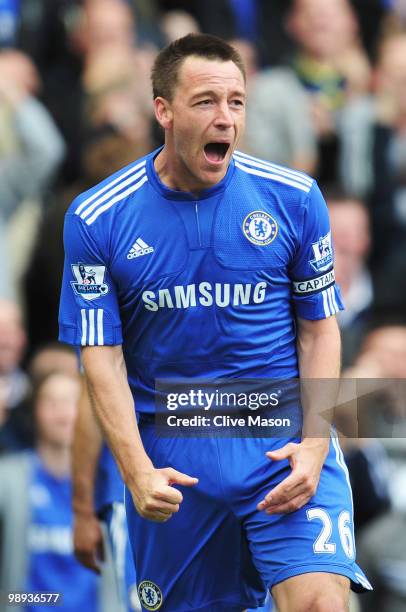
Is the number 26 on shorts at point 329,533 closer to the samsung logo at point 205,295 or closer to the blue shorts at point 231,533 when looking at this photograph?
the blue shorts at point 231,533

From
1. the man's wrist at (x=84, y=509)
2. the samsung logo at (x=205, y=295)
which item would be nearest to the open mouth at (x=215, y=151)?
the samsung logo at (x=205, y=295)

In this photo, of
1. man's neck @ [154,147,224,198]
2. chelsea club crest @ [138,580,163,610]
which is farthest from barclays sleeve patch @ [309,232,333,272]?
chelsea club crest @ [138,580,163,610]

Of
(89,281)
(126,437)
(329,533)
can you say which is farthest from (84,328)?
(329,533)

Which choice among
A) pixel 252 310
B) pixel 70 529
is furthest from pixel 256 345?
pixel 70 529

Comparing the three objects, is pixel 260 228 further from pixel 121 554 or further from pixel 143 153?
pixel 143 153

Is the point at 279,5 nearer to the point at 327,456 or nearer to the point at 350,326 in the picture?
the point at 350,326

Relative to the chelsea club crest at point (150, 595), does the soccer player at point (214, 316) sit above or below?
above

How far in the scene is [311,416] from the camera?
19.7 ft

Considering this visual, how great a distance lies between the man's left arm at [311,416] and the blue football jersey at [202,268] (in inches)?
3.1

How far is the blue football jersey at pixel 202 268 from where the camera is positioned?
5.98m

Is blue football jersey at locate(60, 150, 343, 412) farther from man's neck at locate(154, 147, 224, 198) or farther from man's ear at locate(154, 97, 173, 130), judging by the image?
man's ear at locate(154, 97, 173, 130)

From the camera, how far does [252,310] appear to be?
604cm

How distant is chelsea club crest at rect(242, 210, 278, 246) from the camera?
5969mm

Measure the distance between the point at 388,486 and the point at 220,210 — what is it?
388 cm
